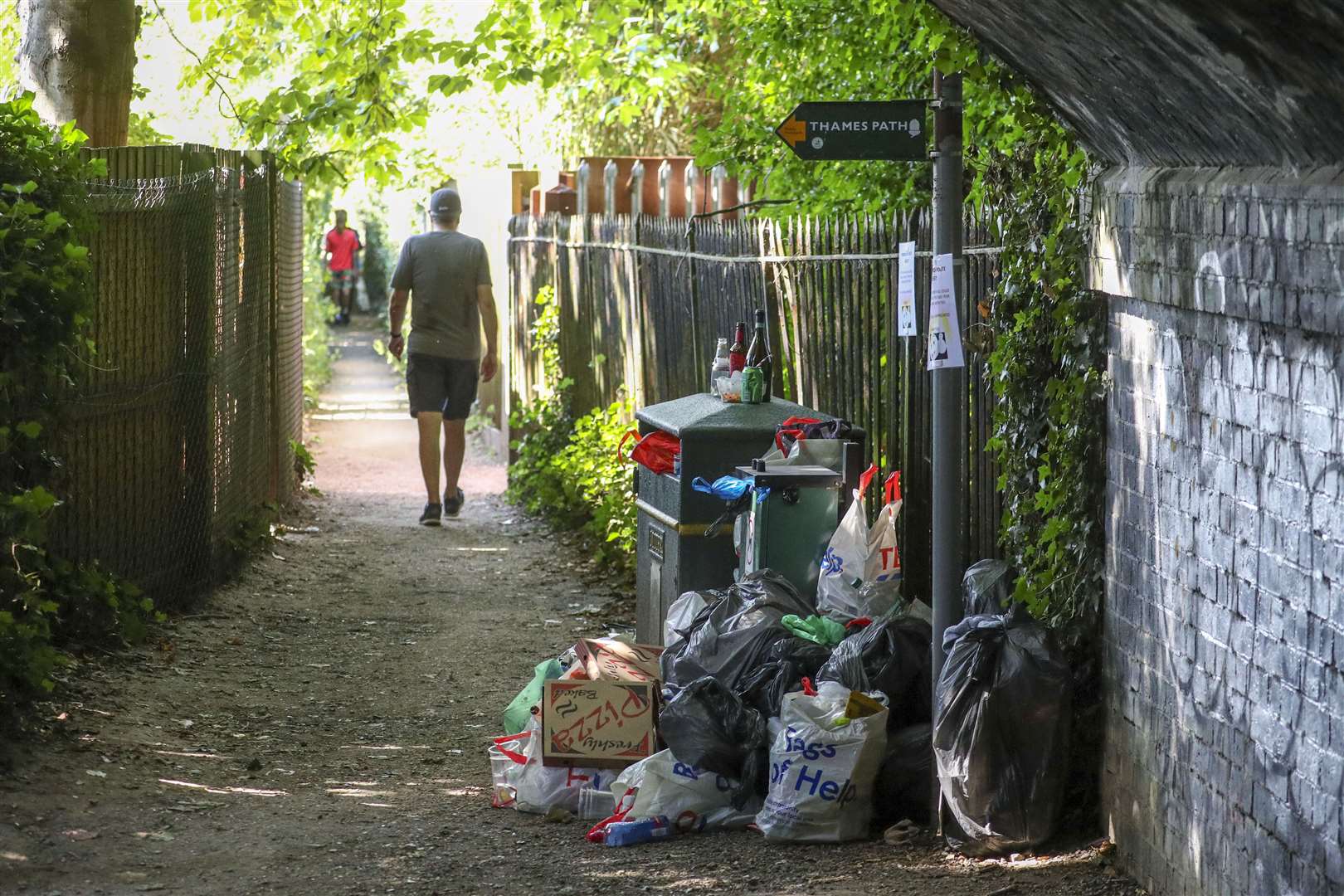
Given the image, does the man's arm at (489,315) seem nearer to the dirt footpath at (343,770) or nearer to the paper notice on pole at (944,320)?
the dirt footpath at (343,770)

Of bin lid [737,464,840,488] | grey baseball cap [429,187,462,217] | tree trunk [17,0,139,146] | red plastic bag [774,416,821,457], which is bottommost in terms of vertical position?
bin lid [737,464,840,488]

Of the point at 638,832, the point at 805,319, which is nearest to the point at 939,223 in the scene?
the point at 638,832

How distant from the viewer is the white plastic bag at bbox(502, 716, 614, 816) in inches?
219

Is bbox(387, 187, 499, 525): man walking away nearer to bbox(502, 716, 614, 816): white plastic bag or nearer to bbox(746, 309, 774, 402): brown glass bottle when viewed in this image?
bbox(746, 309, 774, 402): brown glass bottle

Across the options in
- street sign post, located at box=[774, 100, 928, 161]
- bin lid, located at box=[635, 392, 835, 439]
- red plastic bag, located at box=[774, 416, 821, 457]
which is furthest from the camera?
bin lid, located at box=[635, 392, 835, 439]

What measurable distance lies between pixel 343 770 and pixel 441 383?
5977 mm

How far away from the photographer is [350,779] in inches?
238

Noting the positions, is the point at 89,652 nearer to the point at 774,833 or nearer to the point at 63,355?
the point at 63,355

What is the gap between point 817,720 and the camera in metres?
5.05

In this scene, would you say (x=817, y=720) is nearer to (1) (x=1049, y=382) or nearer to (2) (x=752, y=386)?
(1) (x=1049, y=382)

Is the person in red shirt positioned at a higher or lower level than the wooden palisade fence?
higher

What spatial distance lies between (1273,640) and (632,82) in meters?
10.2

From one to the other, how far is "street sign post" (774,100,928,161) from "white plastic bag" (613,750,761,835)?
1958mm

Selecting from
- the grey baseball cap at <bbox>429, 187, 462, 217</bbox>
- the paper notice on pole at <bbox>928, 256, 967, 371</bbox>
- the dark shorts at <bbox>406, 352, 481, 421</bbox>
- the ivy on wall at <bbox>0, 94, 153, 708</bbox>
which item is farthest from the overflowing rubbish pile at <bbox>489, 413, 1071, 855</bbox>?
the grey baseball cap at <bbox>429, 187, 462, 217</bbox>
